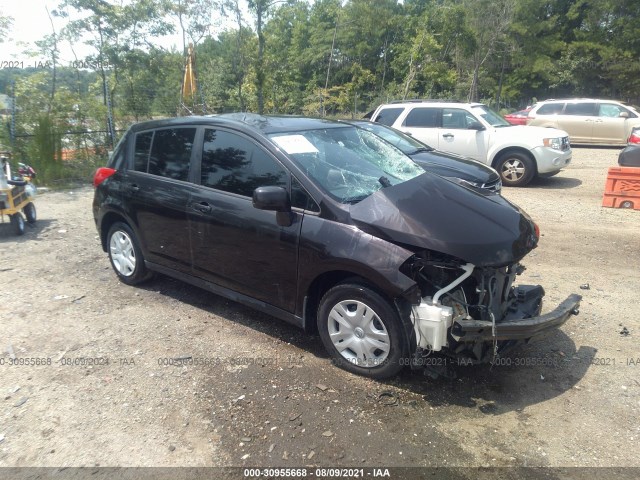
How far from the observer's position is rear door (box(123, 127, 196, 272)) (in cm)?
453

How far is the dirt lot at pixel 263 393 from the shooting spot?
2.92m

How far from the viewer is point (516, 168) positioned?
10.7 m

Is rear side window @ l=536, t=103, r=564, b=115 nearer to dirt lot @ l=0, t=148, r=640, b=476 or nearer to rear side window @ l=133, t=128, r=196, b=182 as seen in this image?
dirt lot @ l=0, t=148, r=640, b=476

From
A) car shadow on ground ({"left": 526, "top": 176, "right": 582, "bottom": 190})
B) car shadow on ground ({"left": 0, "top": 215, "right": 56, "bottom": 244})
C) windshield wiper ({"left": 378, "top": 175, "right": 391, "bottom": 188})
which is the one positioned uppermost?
windshield wiper ({"left": 378, "top": 175, "right": 391, "bottom": 188})

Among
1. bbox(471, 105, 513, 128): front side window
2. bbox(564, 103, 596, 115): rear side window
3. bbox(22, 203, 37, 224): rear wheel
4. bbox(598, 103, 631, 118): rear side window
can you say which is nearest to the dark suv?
bbox(22, 203, 37, 224): rear wheel

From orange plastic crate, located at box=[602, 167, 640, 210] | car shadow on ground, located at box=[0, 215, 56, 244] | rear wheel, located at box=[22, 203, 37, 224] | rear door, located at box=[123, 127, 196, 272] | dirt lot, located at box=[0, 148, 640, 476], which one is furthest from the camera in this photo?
orange plastic crate, located at box=[602, 167, 640, 210]

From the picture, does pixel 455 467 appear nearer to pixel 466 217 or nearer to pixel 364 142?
pixel 466 217

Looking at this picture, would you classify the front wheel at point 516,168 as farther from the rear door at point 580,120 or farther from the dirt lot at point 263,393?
the rear door at point 580,120

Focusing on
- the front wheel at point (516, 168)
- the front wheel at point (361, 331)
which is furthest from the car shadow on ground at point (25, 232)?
the front wheel at point (516, 168)

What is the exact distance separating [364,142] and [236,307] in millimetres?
2030

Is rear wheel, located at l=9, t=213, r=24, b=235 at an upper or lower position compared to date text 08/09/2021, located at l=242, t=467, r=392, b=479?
upper

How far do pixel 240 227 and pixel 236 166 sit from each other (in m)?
0.55

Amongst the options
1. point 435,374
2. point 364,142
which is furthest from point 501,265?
point 364,142

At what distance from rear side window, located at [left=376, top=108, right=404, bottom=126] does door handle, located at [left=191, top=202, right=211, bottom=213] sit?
7.75 metres
